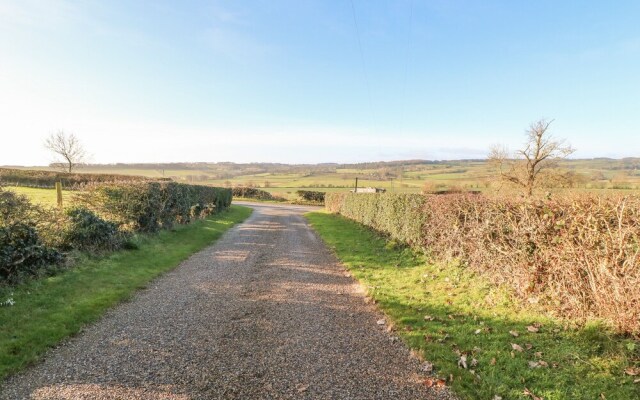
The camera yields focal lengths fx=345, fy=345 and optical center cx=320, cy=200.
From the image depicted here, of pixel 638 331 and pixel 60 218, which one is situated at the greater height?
pixel 60 218

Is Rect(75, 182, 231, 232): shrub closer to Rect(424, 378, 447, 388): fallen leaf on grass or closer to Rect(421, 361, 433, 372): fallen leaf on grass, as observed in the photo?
Rect(421, 361, 433, 372): fallen leaf on grass

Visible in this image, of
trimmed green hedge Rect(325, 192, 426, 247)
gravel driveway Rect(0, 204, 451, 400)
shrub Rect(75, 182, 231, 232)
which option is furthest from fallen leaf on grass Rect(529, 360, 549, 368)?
shrub Rect(75, 182, 231, 232)

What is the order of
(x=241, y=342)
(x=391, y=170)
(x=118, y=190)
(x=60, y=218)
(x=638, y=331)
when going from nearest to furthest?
(x=638, y=331) → (x=241, y=342) → (x=60, y=218) → (x=118, y=190) → (x=391, y=170)

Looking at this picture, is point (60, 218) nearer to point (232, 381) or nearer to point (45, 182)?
point (232, 381)

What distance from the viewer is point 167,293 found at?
7.83 meters

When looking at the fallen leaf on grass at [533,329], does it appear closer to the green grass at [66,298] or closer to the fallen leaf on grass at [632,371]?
the fallen leaf on grass at [632,371]

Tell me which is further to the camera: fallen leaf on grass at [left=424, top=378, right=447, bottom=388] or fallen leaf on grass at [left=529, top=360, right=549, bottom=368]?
fallen leaf on grass at [left=529, top=360, right=549, bottom=368]

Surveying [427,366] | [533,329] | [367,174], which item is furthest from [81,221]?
[367,174]

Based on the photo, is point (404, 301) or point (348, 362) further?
point (404, 301)

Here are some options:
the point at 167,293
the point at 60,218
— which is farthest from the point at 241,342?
the point at 60,218

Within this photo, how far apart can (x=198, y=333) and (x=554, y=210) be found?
6717 millimetres

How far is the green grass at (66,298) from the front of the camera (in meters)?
4.93

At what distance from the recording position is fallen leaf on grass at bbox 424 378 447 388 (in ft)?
14.1

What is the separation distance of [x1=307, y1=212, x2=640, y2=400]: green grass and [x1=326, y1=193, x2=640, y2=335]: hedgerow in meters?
0.36
